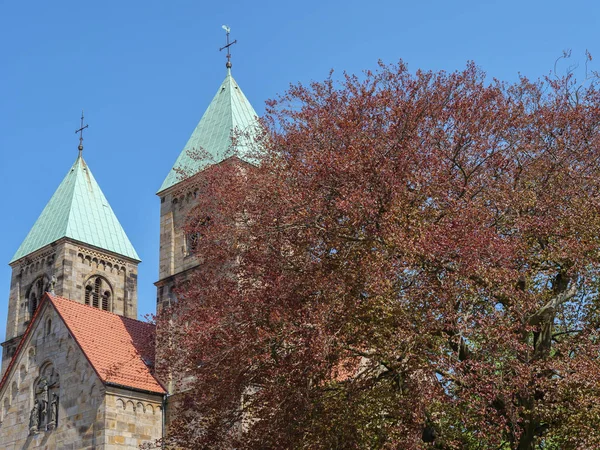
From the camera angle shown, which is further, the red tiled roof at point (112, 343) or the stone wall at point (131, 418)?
the red tiled roof at point (112, 343)

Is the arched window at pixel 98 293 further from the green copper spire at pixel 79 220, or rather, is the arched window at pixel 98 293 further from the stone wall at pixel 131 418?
the stone wall at pixel 131 418

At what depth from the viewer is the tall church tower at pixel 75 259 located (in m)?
39.0

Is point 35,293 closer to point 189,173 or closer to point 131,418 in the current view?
point 189,173

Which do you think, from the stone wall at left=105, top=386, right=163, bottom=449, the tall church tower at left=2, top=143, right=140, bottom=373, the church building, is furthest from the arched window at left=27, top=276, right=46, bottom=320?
the stone wall at left=105, top=386, right=163, bottom=449

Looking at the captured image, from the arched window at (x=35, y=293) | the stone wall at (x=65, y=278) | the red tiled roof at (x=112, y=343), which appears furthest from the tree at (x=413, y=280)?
the arched window at (x=35, y=293)

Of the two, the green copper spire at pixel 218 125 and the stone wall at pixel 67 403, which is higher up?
the green copper spire at pixel 218 125

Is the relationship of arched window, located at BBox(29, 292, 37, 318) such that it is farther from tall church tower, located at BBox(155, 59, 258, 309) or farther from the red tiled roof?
the red tiled roof

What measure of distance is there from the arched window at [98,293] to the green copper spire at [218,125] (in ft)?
34.5

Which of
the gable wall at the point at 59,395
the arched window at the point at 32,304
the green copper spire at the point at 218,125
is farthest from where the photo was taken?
the arched window at the point at 32,304

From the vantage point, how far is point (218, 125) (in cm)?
3114

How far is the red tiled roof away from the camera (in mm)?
24484

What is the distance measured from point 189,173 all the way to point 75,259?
41.4 feet

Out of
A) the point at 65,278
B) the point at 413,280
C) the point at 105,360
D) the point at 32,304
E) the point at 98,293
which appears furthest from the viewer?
the point at 32,304

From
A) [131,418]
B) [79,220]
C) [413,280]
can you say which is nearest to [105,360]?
[131,418]
